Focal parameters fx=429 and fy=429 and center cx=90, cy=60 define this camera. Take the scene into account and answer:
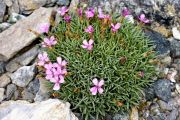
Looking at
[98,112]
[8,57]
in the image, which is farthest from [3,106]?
[98,112]

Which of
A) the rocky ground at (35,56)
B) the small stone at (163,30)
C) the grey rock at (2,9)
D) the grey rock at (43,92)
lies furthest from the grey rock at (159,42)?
the grey rock at (2,9)

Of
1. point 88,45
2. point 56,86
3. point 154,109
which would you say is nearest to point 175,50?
point 154,109

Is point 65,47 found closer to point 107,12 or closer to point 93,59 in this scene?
point 93,59

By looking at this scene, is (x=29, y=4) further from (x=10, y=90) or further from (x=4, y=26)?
(x=10, y=90)

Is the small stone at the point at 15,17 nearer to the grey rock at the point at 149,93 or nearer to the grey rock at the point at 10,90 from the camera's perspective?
the grey rock at the point at 10,90

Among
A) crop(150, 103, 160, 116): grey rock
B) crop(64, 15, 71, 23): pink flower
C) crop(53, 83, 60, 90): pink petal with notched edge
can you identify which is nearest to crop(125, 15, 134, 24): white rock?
crop(64, 15, 71, 23): pink flower

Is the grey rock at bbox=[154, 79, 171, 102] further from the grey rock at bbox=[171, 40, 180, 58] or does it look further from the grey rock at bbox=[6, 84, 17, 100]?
the grey rock at bbox=[6, 84, 17, 100]
